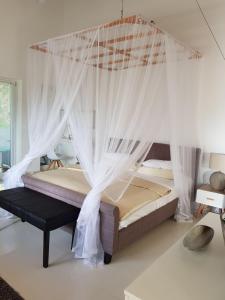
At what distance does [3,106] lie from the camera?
13.7 feet

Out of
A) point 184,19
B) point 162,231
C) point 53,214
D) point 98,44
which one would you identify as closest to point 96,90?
point 98,44

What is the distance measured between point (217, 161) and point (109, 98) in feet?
6.11

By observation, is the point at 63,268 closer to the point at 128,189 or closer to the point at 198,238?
the point at 128,189

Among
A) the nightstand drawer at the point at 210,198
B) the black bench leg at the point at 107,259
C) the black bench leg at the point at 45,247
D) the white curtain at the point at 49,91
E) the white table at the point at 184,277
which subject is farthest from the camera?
the nightstand drawer at the point at 210,198

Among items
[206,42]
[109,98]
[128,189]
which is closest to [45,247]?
[128,189]

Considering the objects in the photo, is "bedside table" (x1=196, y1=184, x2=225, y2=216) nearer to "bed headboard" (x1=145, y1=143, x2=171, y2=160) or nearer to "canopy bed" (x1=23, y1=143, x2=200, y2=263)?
"canopy bed" (x1=23, y1=143, x2=200, y2=263)

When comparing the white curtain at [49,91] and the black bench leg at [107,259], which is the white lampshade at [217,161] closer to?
the black bench leg at [107,259]

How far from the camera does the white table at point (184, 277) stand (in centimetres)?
94

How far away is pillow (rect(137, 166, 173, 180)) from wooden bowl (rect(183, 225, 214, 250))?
227cm

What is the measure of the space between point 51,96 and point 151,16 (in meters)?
2.27

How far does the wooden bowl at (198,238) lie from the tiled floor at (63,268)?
1.12 m

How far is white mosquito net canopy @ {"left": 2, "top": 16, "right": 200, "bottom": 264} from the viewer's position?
94.4 inches

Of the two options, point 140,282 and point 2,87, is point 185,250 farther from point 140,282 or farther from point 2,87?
point 2,87

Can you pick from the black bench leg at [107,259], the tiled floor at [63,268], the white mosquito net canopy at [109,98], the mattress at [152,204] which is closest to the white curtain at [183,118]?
the white mosquito net canopy at [109,98]
